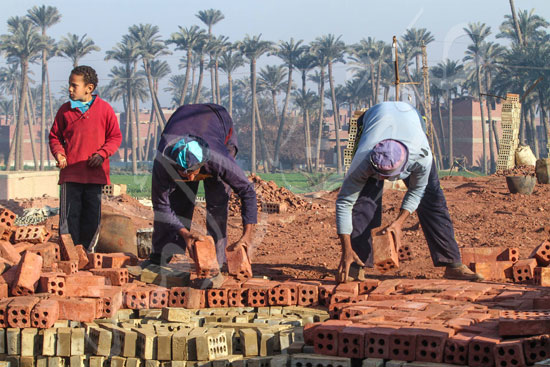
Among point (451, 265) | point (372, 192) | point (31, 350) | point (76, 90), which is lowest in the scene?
point (31, 350)

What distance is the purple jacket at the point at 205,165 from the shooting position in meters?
5.57

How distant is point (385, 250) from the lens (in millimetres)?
5359

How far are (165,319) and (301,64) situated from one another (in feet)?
203

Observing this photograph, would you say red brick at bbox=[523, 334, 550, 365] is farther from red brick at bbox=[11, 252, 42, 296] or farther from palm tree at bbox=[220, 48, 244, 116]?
palm tree at bbox=[220, 48, 244, 116]

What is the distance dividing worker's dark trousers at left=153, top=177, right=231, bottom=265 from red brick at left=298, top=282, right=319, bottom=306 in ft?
3.20

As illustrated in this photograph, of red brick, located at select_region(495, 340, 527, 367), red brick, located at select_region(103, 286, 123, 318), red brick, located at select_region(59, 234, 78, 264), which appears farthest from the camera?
red brick, located at select_region(59, 234, 78, 264)

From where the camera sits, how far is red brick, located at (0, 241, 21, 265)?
6.16m

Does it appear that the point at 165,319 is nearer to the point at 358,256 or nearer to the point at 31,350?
the point at 31,350

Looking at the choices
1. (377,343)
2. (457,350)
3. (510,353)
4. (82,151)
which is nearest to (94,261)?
(82,151)

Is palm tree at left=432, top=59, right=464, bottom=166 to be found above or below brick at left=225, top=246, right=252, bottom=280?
above

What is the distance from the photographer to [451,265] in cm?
603

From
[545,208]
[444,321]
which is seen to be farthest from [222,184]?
[545,208]

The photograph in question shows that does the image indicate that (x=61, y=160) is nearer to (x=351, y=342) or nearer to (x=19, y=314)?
(x=19, y=314)

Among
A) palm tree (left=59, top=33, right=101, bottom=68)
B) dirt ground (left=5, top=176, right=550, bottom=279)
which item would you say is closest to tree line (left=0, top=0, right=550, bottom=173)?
palm tree (left=59, top=33, right=101, bottom=68)
